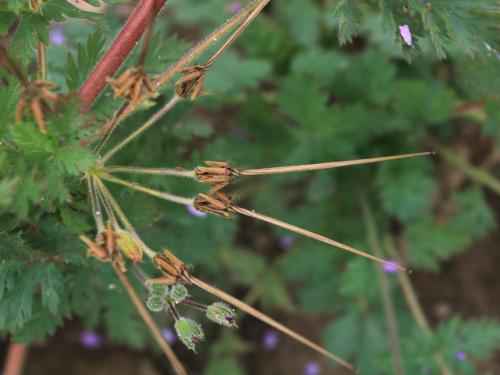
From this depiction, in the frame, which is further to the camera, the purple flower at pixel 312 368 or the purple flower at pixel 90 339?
the purple flower at pixel 312 368

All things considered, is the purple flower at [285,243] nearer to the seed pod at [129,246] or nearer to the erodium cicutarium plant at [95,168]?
the erodium cicutarium plant at [95,168]

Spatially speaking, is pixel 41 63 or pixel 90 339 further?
pixel 90 339

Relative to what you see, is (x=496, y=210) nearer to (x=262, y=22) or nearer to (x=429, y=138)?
(x=429, y=138)

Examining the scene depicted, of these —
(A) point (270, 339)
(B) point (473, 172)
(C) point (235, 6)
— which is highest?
(C) point (235, 6)

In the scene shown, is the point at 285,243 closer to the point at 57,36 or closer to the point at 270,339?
the point at 270,339

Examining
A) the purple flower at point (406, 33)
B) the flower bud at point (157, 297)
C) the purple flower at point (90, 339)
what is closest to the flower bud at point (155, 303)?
the flower bud at point (157, 297)

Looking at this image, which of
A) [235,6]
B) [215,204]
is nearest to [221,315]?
[215,204]

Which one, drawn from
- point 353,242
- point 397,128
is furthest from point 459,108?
point 353,242
